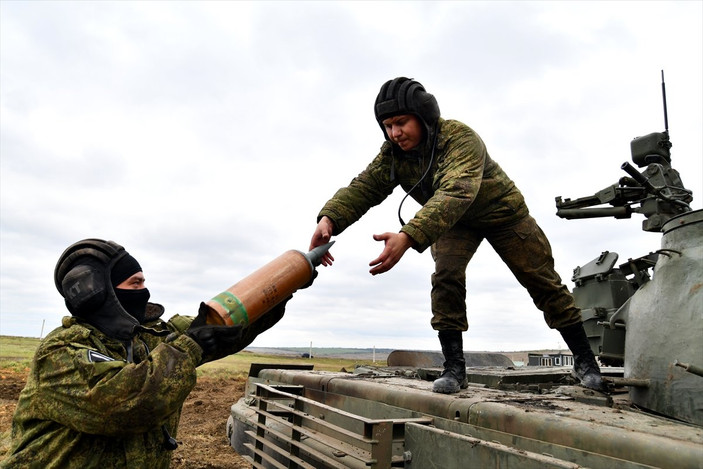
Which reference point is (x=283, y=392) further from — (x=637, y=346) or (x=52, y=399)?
(x=637, y=346)

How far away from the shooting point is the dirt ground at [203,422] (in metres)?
6.48

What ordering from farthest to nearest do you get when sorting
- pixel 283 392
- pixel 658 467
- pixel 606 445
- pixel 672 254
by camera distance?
pixel 283 392
pixel 672 254
pixel 606 445
pixel 658 467

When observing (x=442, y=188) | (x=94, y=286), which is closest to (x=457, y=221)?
(x=442, y=188)

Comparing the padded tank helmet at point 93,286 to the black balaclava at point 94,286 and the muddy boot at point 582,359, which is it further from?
the muddy boot at point 582,359

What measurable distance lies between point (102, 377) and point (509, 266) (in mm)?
2301

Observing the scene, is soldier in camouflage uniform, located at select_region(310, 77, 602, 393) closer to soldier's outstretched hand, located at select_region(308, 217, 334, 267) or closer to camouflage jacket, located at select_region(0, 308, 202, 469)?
soldier's outstretched hand, located at select_region(308, 217, 334, 267)

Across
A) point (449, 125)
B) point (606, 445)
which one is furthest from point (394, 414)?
point (449, 125)

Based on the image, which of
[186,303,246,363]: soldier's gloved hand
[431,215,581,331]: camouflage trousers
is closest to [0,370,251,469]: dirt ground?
[431,215,581,331]: camouflage trousers

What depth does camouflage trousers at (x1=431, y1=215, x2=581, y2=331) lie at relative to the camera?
11.2ft

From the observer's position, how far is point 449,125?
10.9ft

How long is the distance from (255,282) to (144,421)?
72cm

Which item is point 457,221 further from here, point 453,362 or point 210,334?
point 210,334

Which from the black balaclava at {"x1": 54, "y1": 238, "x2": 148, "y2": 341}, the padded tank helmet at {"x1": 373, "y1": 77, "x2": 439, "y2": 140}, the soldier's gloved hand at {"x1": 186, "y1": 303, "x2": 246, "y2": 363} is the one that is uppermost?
the padded tank helmet at {"x1": 373, "y1": 77, "x2": 439, "y2": 140}

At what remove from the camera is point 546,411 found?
241 centimetres
